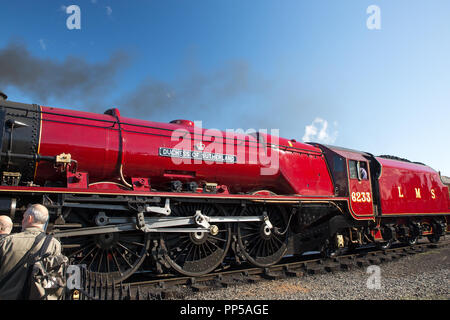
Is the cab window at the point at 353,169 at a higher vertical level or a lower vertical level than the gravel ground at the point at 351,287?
higher

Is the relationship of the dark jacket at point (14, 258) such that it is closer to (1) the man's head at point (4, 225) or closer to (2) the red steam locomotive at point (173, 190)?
(1) the man's head at point (4, 225)

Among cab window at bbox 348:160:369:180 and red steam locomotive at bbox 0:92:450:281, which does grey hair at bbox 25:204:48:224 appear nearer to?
red steam locomotive at bbox 0:92:450:281

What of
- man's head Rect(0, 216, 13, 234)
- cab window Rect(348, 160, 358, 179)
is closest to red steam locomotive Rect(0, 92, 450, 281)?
cab window Rect(348, 160, 358, 179)

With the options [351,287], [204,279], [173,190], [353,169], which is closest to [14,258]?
→ [173,190]

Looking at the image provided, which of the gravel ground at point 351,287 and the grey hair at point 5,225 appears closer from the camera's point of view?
the grey hair at point 5,225

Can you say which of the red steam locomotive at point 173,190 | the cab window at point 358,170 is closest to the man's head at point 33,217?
the red steam locomotive at point 173,190

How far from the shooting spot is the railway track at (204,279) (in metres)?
4.52

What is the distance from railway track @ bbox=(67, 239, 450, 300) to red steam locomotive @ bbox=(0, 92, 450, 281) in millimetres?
256

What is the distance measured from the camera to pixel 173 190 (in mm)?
6555

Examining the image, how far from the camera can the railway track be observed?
4.52 meters

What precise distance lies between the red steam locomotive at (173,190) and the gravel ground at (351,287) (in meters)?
1.05

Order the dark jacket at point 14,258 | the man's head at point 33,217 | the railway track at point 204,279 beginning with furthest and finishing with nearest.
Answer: the railway track at point 204,279 → the man's head at point 33,217 → the dark jacket at point 14,258

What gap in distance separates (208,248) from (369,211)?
19.1 ft
